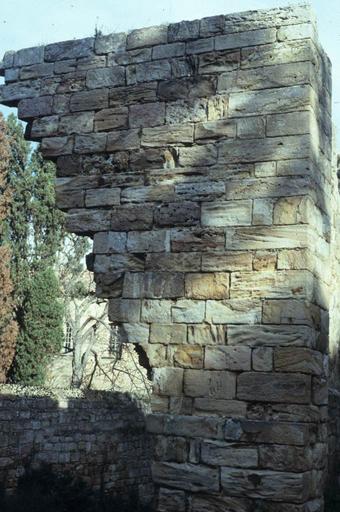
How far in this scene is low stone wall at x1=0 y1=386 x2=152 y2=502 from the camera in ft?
31.9

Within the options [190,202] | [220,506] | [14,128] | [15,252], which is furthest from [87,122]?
[14,128]

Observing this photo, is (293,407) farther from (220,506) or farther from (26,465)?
(26,465)

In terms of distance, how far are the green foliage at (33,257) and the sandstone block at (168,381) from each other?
14.1 metres

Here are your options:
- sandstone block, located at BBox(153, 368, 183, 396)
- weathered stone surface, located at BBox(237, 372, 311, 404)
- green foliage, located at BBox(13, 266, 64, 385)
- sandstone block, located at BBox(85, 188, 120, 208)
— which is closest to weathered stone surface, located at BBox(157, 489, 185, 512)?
sandstone block, located at BBox(153, 368, 183, 396)

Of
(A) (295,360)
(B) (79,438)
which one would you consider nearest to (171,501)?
(A) (295,360)

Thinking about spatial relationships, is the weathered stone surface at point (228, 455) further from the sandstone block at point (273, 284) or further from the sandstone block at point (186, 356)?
the sandstone block at point (273, 284)

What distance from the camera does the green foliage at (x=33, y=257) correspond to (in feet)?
62.2

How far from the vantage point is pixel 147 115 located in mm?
5547

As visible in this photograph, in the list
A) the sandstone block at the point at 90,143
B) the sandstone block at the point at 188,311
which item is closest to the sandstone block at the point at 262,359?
the sandstone block at the point at 188,311

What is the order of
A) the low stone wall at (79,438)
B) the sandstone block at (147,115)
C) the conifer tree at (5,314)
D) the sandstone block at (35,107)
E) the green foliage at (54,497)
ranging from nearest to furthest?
1. the sandstone block at (147,115)
2. the sandstone block at (35,107)
3. the green foliage at (54,497)
4. the low stone wall at (79,438)
5. the conifer tree at (5,314)

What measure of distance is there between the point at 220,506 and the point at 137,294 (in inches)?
65.1

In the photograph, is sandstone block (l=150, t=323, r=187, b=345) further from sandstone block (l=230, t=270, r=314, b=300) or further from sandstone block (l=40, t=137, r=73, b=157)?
sandstone block (l=40, t=137, r=73, b=157)

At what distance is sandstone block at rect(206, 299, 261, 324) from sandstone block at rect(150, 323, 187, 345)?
0.74 feet

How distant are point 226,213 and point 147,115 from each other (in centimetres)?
106
